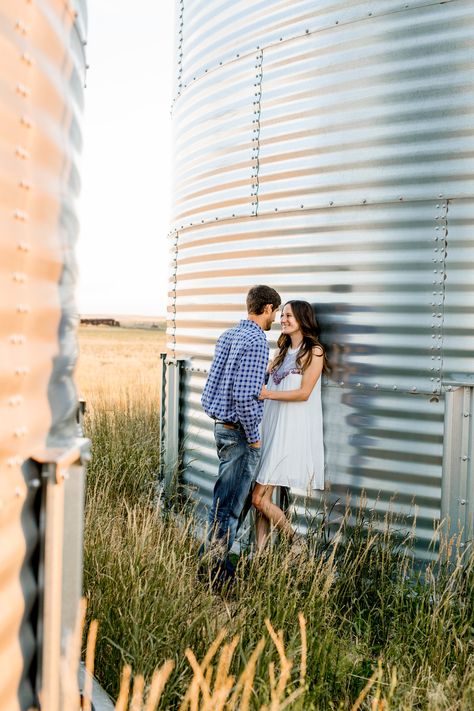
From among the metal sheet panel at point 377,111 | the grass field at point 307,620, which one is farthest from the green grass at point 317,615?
the metal sheet panel at point 377,111

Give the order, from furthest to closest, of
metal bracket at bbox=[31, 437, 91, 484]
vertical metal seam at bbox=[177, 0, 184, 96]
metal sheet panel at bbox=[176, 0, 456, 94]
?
vertical metal seam at bbox=[177, 0, 184, 96]
metal sheet panel at bbox=[176, 0, 456, 94]
metal bracket at bbox=[31, 437, 91, 484]

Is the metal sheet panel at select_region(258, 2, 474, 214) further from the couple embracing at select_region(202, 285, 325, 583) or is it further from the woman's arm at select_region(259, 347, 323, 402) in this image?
the woman's arm at select_region(259, 347, 323, 402)

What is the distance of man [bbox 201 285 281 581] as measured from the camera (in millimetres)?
5469

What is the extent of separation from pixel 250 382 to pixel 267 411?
529mm

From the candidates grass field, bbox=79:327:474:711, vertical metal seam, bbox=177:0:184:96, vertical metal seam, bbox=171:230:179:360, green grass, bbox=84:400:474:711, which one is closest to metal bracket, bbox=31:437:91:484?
grass field, bbox=79:327:474:711

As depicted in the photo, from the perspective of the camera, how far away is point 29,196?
2.22 metres

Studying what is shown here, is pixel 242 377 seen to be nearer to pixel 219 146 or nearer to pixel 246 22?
pixel 219 146

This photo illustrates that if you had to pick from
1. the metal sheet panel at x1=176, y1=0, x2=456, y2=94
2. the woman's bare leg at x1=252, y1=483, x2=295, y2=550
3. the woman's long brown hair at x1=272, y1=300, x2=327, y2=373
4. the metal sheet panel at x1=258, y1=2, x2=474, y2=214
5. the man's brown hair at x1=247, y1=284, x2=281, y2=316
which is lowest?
the woman's bare leg at x1=252, y1=483, x2=295, y2=550

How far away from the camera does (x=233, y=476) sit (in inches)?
223

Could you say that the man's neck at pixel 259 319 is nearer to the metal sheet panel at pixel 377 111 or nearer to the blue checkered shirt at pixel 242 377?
the blue checkered shirt at pixel 242 377

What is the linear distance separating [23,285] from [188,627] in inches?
93.4

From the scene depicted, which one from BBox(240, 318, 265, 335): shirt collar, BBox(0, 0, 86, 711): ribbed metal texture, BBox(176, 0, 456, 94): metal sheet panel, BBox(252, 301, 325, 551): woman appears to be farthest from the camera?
BBox(240, 318, 265, 335): shirt collar

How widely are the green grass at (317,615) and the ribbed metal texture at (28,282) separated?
1410 mm

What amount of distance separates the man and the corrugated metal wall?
0.35 meters
